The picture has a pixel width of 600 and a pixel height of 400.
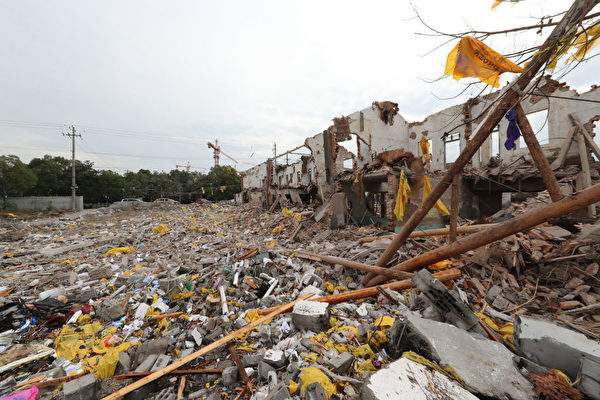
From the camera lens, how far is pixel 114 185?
32.2 meters

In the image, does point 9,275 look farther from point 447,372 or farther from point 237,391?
point 447,372

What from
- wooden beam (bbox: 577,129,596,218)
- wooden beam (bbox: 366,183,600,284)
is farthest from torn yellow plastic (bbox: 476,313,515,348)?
wooden beam (bbox: 577,129,596,218)

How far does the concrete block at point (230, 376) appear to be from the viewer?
227 centimetres

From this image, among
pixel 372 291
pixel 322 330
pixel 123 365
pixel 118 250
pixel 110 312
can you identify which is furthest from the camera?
pixel 118 250

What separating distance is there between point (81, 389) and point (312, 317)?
2.33 meters

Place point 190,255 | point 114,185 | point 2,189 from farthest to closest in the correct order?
point 114,185
point 2,189
point 190,255

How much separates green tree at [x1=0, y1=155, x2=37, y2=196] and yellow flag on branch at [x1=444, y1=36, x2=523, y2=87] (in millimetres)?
36158

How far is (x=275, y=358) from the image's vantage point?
237cm

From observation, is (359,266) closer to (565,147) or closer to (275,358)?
(275,358)

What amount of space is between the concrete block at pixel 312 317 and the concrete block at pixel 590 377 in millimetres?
2104

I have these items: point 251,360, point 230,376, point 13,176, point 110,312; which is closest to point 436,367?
point 251,360

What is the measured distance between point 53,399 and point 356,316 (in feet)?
10.9

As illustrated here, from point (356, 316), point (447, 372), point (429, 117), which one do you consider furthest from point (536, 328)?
point (429, 117)

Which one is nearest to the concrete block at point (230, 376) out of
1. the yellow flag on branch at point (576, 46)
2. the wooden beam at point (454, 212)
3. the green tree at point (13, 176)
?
the wooden beam at point (454, 212)
